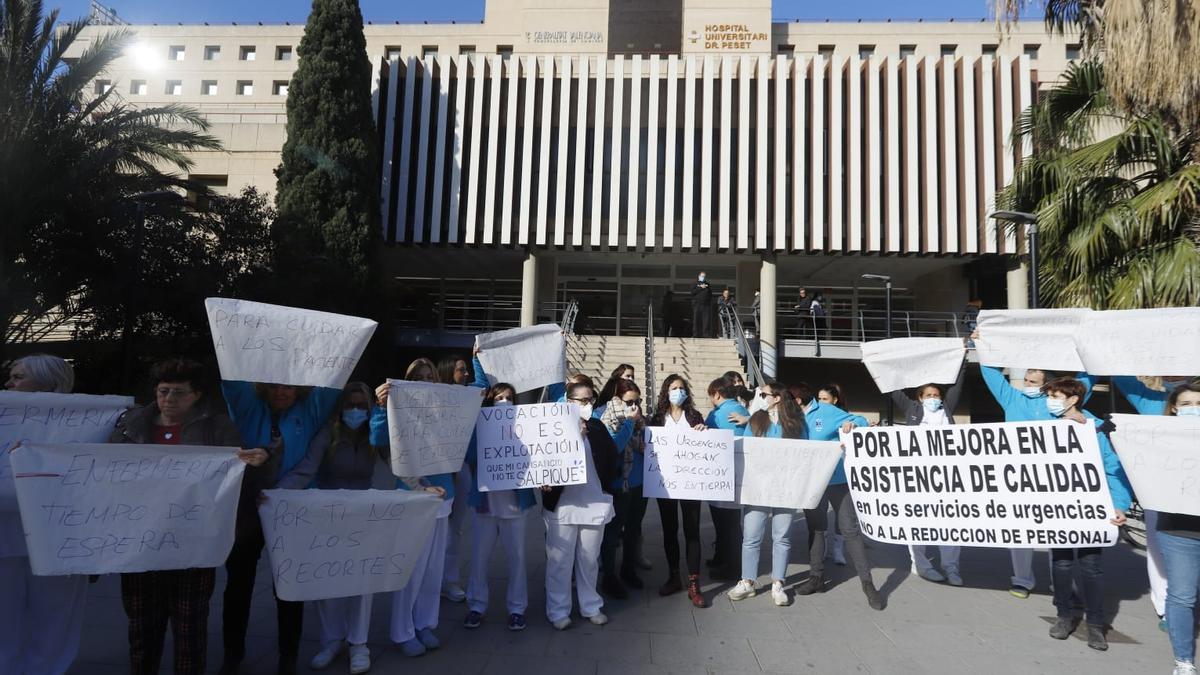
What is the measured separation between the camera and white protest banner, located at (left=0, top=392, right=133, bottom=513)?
11.5ft

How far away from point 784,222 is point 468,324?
12.2m

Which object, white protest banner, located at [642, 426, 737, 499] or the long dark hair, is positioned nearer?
white protest banner, located at [642, 426, 737, 499]

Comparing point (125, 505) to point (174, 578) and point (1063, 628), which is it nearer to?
point (174, 578)

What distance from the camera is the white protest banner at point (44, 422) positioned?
3.51 metres

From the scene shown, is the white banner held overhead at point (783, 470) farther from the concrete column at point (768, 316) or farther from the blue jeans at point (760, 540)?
the concrete column at point (768, 316)

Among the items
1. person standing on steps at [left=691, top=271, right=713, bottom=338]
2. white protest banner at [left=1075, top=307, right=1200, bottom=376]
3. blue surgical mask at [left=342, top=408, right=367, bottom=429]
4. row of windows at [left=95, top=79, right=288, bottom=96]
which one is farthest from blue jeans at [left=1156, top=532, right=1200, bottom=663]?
row of windows at [left=95, top=79, right=288, bottom=96]

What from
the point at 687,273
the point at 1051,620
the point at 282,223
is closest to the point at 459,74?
the point at 282,223

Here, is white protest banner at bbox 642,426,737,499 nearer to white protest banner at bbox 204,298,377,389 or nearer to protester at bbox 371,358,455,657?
protester at bbox 371,358,455,657

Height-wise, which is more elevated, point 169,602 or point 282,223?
point 282,223

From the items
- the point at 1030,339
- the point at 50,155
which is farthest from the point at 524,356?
the point at 50,155

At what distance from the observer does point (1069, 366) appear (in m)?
5.50

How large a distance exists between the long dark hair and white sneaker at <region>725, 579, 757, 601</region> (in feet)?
4.11

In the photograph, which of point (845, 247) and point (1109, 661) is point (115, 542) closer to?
point (1109, 661)

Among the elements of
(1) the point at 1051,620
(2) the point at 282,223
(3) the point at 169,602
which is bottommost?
(1) the point at 1051,620
